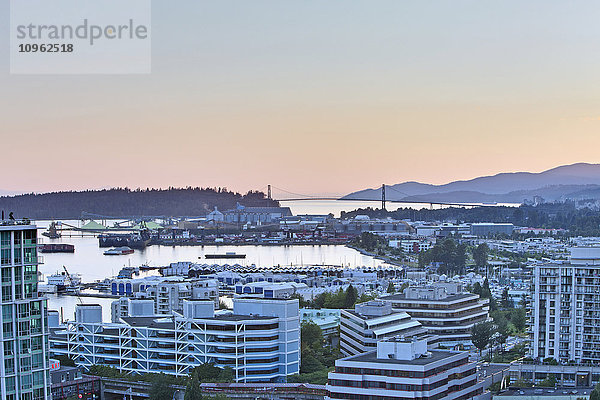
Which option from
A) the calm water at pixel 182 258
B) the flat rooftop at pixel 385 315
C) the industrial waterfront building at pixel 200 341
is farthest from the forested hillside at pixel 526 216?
the industrial waterfront building at pixel 200 341

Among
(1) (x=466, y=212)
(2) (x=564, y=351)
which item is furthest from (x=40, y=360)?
(1) (x=466, y=212)

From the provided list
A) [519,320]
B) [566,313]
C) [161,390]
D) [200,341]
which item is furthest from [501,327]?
[161,390]

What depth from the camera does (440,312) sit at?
12.6 m

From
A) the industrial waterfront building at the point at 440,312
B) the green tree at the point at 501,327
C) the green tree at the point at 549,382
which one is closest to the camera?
the green tree at the point at 549,382

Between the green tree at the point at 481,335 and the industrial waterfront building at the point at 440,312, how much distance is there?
0.29 metres

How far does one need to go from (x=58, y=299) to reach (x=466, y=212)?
118 ft

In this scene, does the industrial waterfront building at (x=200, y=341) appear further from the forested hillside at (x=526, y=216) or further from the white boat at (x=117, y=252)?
the white boat at (x=117, y=252)

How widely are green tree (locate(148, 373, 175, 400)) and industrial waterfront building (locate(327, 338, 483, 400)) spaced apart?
1918mm

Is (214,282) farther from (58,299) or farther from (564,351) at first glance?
(564,351)

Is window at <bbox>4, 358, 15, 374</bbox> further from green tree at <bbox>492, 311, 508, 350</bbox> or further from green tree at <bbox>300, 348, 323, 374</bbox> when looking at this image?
green tree at <bbox>492, 311, 508, 350</bbox>

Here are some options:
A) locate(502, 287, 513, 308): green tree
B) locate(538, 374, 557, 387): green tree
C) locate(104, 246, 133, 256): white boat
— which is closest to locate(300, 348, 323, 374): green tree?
locate(538, 374, 557, 387): green tree

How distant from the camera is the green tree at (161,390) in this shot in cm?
917

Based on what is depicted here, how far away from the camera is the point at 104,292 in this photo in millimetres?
23078

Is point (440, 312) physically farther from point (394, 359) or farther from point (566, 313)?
point (394, 359)
